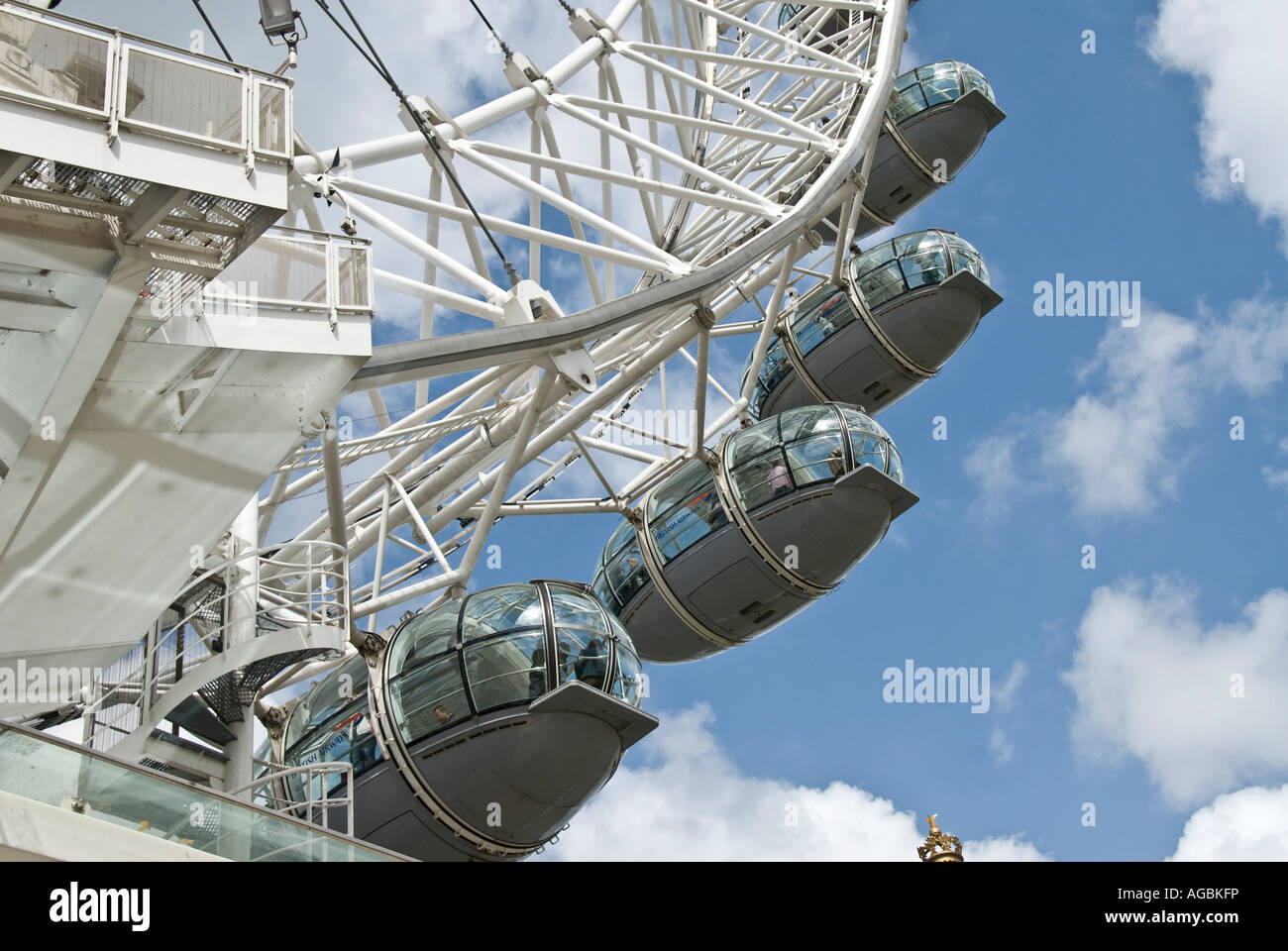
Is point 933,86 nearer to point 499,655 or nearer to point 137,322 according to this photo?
point 499,655

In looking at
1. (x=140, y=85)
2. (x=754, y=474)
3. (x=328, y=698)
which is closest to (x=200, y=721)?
(x=328, y=698)

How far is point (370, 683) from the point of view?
1823cm

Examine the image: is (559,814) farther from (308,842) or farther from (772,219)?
(772,219)

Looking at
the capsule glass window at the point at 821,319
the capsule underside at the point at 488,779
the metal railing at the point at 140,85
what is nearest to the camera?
the metal railing at the point at 140,85

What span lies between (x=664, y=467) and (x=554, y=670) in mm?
8460

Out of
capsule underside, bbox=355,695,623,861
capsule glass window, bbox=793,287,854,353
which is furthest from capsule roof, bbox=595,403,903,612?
capsule underside, bbox=355,695,623,861

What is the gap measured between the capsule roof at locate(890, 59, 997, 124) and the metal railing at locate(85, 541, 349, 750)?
2187 cm

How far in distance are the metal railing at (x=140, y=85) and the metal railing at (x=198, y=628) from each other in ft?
14.3

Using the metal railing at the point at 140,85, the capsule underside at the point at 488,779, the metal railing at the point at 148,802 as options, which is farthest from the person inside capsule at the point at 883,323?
the metal railing at the point at 148,802

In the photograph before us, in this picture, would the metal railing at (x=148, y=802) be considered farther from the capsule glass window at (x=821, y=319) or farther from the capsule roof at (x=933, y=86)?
the capsule roof at (x=933, y=86)

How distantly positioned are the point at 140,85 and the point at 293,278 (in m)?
2.17

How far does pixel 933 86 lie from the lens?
35.5 meters

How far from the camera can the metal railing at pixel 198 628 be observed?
1572 cm
